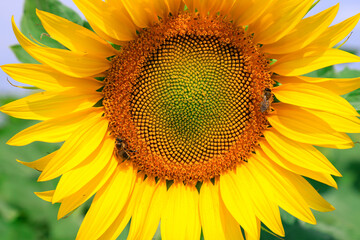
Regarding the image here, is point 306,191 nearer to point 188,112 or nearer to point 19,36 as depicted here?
point 188,112

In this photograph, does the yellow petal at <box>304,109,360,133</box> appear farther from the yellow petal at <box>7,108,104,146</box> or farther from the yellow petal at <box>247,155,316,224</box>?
the yellow petal at <box>7,108,104,146</box>

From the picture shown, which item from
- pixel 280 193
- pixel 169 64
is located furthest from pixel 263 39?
pixel 280 193

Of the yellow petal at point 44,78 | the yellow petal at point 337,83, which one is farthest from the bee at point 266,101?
the yellow petal at point 44,78

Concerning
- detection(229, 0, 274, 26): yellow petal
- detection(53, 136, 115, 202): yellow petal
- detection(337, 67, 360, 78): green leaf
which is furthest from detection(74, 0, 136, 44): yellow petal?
detection(337, 67, 360, 78): green leaf

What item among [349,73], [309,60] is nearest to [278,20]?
[309,60]

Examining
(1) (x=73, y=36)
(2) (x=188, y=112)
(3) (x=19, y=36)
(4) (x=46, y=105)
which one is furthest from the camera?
(2) (x=188, y=112)

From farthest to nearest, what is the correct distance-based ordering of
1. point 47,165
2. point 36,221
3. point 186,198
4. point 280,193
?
point 36,221 < point 186,198 < point 280,193 < point 47,165

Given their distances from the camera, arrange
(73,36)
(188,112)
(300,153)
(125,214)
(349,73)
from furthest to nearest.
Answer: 1. (349,73)
2. (125,214)
3. (188,112)
4. (300,153)
5. (73,36)

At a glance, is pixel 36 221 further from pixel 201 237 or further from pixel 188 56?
pixel 188 56

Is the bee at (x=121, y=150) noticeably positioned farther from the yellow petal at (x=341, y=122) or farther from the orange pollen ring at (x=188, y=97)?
the yellow petal at (x=341, y=122)
